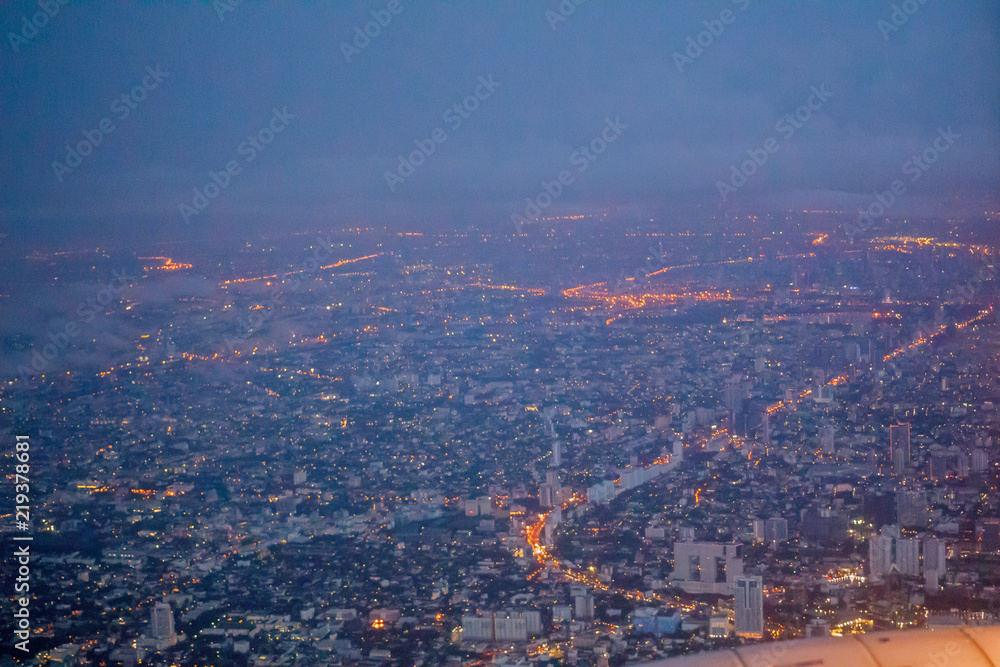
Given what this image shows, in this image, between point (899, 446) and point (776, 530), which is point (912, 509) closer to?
point (899, 446)

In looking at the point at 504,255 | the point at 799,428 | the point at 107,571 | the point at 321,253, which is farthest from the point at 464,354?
the point at 107,571

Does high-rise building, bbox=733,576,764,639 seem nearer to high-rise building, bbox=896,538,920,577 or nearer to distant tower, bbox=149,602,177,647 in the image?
high-rise building, bbox=896,538,920,577

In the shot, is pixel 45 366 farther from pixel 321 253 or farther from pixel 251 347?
pixel 321 253

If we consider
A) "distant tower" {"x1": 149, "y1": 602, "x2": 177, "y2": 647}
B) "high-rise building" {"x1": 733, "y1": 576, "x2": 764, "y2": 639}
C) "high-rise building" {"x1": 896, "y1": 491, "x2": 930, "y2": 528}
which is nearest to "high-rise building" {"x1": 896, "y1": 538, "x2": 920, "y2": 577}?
"high-rise building" {"x1": 896, "y1": 491, "x2": 930, "y2": 528}

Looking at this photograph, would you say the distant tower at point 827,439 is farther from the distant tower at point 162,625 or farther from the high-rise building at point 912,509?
the distant tower at point 162,625

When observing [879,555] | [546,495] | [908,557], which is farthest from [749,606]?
[546,495]
